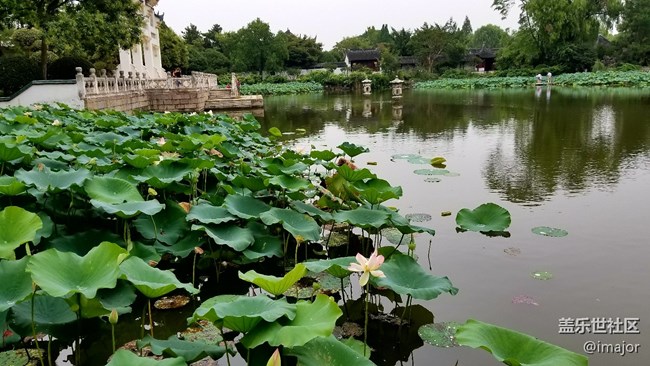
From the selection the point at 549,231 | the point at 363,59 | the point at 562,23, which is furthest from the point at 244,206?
the point at 363,59

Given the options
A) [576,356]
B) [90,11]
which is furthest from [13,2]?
[576,356]

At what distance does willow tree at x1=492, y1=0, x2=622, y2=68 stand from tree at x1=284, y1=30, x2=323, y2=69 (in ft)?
68.6

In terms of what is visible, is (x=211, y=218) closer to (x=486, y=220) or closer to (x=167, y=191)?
(x=167, y=191)

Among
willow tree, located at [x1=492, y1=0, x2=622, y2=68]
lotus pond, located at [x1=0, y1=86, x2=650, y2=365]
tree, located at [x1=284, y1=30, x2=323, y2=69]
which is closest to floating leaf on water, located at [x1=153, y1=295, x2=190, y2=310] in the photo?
lotus pond, located at [x1=0, y1=86, x2=650, y2=365]

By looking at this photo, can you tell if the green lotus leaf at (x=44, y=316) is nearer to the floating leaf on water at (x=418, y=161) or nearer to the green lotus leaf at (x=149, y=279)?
the green lotus leaf at (x=149, y=279)

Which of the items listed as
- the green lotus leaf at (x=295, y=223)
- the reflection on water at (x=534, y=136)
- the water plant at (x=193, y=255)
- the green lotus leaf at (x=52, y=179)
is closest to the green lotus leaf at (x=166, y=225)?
the water plant at (x=193, y=255)

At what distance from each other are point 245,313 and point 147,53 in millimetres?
27977

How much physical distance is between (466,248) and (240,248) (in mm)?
1967

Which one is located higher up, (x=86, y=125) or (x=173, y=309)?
(x=86, y=125)

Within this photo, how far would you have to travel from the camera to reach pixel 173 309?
286 cm

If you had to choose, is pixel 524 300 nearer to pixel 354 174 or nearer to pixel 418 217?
pixel 354 174

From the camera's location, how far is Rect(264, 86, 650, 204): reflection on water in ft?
20.5

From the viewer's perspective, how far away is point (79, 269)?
183 cm

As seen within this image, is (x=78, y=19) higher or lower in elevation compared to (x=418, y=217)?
higher
